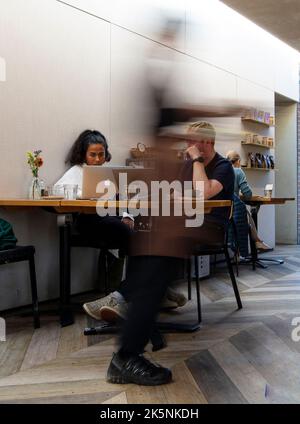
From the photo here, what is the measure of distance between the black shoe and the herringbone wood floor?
0.03m

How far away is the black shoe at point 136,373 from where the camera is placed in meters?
1.80

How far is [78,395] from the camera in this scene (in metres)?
1.74

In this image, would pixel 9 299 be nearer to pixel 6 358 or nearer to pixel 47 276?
pixel 47 276

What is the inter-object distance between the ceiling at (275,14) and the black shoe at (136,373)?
410 cm

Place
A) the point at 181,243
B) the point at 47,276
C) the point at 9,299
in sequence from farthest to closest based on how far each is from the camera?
the point at 47,276 < the point at 9,299 < the point at 181,243

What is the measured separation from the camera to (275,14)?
16.9 ft

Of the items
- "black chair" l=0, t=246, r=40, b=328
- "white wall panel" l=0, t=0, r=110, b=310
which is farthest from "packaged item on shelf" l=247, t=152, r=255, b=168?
"black chair" l=0, t=246, r=40, b=328

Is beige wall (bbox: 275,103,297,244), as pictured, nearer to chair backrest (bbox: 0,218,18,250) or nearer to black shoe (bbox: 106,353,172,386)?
chair backrest (bbox: 0,218,18,250)

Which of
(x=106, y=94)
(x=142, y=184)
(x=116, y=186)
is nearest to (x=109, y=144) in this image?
(x=106, y=94)

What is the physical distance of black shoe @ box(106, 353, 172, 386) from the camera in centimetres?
180

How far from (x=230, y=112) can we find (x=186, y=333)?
5.23 feet

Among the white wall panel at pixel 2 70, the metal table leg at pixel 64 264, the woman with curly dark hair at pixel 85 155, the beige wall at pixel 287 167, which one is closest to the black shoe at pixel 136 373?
the metal table leg at pixel 64 264

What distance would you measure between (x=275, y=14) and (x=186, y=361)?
174 inches

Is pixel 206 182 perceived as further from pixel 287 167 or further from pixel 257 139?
pixel 287 167
